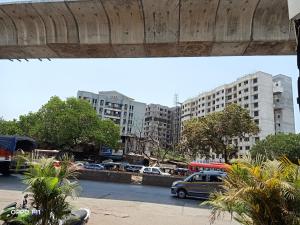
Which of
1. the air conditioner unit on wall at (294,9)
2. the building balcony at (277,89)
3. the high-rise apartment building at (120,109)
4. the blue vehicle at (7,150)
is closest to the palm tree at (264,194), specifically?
the air conditioner unit on wall at (294,9)

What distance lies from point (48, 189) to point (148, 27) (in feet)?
14.8

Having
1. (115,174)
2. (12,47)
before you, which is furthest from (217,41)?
(115,174)

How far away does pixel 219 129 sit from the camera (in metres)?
44.2

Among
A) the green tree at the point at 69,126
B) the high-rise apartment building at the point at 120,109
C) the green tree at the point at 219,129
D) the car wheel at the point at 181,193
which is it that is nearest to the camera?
the car wheel at the point at 181,193

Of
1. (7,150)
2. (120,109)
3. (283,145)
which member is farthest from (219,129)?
(120,109)

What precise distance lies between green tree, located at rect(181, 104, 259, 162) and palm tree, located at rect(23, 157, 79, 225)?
39684 millimetres

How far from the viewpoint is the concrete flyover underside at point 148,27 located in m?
7.39

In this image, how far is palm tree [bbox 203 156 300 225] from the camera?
4344mm

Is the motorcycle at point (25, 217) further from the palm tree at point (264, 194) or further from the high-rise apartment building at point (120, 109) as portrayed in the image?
the high-rise apartment building at point (120, 109)

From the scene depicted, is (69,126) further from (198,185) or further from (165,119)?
(165,119)

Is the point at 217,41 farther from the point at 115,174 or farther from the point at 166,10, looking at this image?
the point at 115,174

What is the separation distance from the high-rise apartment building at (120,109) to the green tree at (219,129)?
6095 cm

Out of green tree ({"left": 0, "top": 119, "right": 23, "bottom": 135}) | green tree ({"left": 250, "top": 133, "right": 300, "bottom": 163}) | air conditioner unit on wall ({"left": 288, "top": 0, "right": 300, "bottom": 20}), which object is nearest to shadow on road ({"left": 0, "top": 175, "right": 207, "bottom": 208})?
air conditioner unit on wall ({"left": 288, "top": 0, "right": 300, "bottom": 20})

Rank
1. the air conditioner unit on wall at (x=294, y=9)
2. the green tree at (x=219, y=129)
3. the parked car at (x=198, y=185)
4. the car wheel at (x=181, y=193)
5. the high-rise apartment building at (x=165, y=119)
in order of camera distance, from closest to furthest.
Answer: the air conditioner unit on wall at (x=294, y=9), the parked car at (x=198, y=185), the car wheel at (x=181, y=193), the green tree at (x=219, y=129), the high-rise apartment building at (x=165, y=119)
